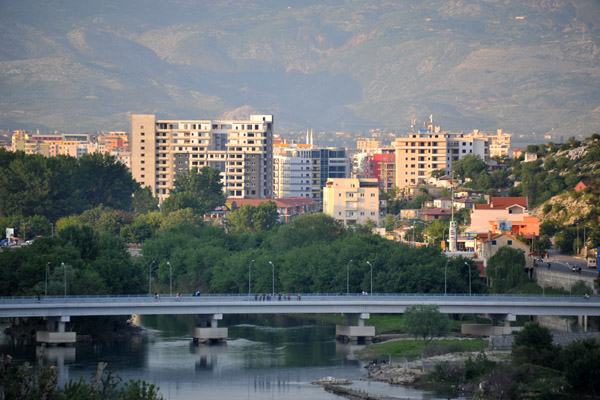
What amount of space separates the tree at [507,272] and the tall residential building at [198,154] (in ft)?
308

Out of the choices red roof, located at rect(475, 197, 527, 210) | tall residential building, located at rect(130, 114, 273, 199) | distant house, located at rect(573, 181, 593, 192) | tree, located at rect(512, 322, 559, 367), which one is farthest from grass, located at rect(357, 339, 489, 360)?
tall residential building, located at rect(130, 114, 273, 199)

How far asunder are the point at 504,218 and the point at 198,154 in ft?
267

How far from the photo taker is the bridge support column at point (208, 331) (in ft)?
230

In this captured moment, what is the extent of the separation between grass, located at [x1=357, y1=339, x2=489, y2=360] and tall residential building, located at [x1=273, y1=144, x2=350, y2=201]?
118 meters

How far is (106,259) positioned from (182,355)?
48.0 ft

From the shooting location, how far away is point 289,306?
69.4 m

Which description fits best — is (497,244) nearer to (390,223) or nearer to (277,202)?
(390,223)

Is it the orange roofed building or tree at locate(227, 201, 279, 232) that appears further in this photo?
tree at locate(227, 201, 279, 232)

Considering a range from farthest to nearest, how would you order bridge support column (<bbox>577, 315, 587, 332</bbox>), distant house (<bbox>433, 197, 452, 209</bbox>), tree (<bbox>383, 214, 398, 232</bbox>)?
1. distant house (<bbox>433, 197, 452, 209</bbox>)
2. tree (<bbox>383, 214, 398, 232</bbox>)
3. bridge support column (<bbox>577, 315, 587, 332</bbox>)

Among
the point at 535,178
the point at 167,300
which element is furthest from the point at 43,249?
the point at 535,178

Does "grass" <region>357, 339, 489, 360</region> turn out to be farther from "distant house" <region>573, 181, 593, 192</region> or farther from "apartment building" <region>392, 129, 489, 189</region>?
"apartment building" <region>392, 129, 489, 189</region>

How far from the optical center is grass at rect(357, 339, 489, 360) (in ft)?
208

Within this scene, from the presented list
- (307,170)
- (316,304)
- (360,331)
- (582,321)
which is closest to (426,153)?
(307,170)

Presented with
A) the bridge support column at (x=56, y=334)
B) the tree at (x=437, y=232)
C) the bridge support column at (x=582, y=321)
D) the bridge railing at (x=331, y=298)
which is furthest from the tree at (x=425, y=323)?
the tree at (x=437, y=232)
